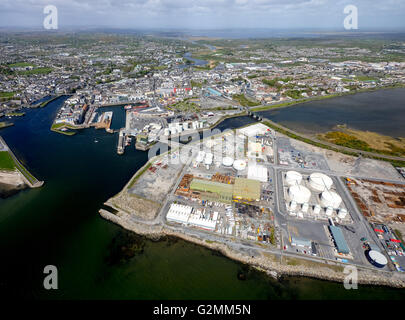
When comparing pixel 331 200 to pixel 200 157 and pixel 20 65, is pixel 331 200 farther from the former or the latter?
pixel 20 65

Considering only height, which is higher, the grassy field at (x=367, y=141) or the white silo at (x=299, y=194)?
the grassy field at (x=367, y=141)

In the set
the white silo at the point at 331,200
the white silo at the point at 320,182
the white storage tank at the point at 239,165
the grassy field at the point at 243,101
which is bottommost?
the white silo at the point at 331,200

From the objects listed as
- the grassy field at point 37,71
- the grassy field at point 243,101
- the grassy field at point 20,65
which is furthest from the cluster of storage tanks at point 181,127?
the grassy field at point 20,65

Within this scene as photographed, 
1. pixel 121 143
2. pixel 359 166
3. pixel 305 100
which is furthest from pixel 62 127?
pixel 305 100

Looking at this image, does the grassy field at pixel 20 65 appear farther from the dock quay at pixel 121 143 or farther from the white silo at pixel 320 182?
the white silo at pixel 320 182

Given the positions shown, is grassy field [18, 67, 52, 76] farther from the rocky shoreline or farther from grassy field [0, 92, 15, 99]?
the rocky shoreline

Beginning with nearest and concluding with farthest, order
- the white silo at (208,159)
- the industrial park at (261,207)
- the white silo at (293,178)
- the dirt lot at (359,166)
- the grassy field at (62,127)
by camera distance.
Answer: the industrial park at (261,207) < the white silo at (293,178) < the dirt lot at (359,166) < the white silo at (208,159) < the grassy field at (62,127)

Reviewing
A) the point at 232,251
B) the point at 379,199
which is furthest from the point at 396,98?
the point at 232,251

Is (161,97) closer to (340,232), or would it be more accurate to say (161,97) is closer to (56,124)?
(56,124)
